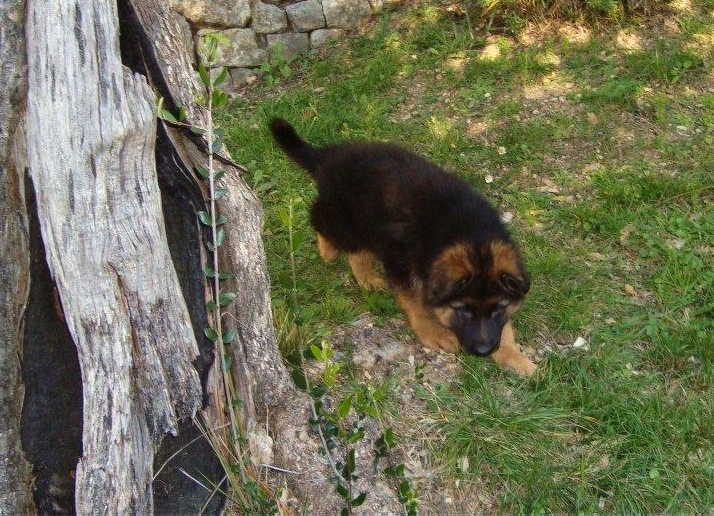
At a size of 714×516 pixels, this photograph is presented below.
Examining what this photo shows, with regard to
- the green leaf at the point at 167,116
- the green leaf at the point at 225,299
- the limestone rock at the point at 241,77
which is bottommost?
the limestone rock at the point at 241,77

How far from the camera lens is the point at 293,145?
443 centimetres

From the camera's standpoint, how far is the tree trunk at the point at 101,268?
217 centimetres

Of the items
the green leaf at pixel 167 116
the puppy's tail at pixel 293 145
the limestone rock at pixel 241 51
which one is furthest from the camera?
the limestone rock at pixel 241 51

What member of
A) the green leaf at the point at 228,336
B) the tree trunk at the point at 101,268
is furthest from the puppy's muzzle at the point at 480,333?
the green leaf at the point at 228,336

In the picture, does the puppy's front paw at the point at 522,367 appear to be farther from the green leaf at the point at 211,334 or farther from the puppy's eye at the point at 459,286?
the green leaf at the point at 211,334

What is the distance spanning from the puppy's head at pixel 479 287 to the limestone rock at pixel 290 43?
143 inches

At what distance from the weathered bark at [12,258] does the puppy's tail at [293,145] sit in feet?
7.43

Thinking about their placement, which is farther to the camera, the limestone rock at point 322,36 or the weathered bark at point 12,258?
the limestone rock at point 322,36

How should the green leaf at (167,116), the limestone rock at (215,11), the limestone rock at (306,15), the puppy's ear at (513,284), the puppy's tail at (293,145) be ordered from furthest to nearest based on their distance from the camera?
the limestone rock at (306,15) < the limestone rock at (215,11) < the puppy's tail at (293,145) < the puppy's ear at (513,284) < the green leaf at (167,116)

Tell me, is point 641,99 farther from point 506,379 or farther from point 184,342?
point 184,342

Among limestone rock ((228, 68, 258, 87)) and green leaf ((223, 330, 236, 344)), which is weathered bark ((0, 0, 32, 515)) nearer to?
green leaf ((223, 330, 236, 344))

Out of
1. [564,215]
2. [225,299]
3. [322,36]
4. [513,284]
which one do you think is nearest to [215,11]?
[322,36]

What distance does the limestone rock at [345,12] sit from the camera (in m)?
6.73

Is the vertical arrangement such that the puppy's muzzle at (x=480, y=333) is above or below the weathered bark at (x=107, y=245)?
below
